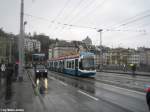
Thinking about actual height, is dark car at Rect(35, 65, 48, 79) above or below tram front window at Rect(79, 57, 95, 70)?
below

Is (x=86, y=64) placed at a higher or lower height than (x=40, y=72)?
higher

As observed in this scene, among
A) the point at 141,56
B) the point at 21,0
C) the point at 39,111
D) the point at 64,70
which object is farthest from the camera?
the point at 141,56

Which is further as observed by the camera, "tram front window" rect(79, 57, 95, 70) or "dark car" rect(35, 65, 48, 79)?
"dark car" rect(35, 65, 48, 79)

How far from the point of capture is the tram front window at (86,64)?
28859 millimetres

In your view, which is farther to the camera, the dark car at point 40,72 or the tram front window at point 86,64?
the dark car at point 40,72

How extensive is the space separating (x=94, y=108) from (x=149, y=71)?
33013 mm

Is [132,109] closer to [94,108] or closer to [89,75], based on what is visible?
[94,108]

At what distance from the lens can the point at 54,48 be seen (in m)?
122

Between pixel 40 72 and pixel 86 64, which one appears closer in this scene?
pixel 86 64

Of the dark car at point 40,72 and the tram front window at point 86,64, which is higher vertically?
the tram front window at point 86,64

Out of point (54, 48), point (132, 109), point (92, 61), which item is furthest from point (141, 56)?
point (132, 109)

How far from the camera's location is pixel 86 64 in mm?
28922

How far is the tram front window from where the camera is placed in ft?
94.7

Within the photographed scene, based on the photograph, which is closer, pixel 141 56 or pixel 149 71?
pixel 149 71
